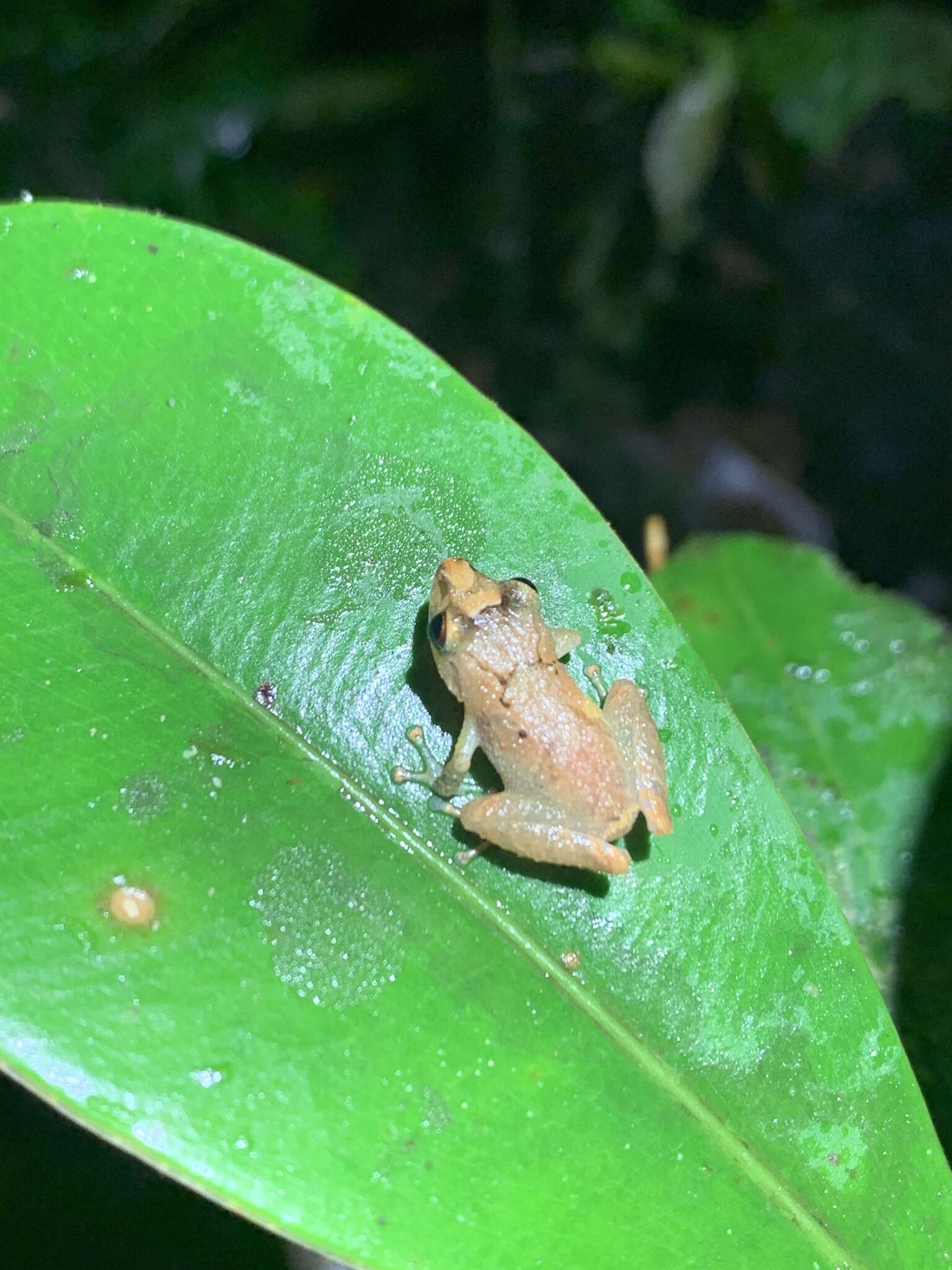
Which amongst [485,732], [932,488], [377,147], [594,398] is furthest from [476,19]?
[485,732]

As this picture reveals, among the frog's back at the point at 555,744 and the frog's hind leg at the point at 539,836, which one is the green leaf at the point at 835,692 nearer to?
the frog's back at the point at 555,744

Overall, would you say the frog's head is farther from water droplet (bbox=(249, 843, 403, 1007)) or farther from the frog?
water droplet (bbox=(249, 843, 403, 1007))

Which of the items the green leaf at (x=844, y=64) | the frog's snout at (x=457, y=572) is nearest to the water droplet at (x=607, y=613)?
the frog's snout at (x=457, y=572)

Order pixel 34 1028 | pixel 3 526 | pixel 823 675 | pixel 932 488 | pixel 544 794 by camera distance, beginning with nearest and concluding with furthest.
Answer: pixel 34 1028, pixel 3 526, pixel 544 794, pixel 823 675, pixel 932 488

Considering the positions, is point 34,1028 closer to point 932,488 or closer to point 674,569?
point 674,569

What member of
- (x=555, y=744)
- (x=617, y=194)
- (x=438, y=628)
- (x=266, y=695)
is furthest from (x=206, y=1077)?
(x=617, y=194)

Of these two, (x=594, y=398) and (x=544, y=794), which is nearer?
(x=544, y=794)

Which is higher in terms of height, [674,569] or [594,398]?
[594,398]

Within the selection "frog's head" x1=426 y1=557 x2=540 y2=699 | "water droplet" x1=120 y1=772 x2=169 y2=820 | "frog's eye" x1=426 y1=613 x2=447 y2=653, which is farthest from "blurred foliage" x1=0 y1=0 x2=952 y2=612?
"water droplet" x1=120 y1=772 x2=169 y2=820
